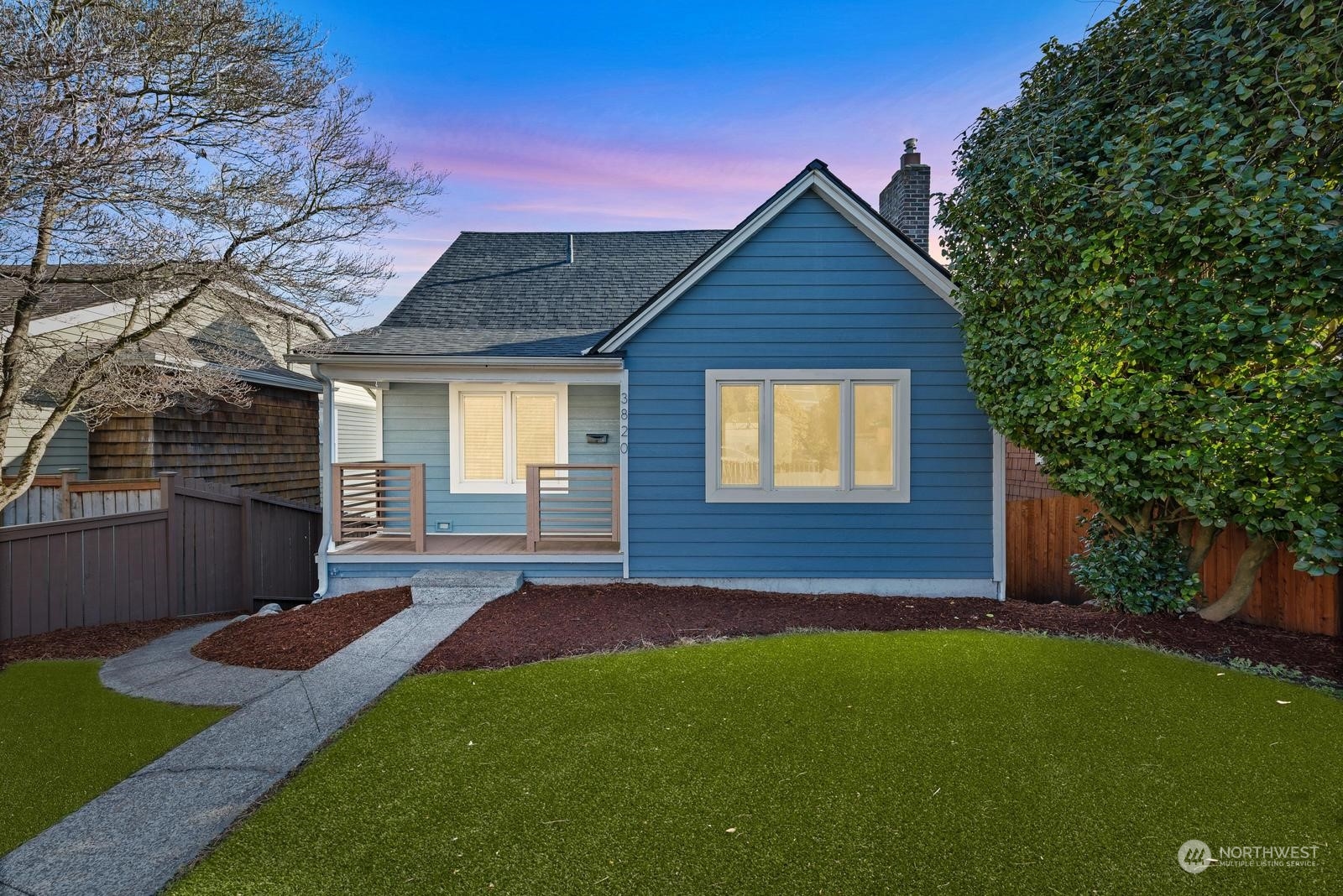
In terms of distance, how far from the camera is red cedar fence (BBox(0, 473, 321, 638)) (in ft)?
19.2

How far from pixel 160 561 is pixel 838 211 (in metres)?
8.75

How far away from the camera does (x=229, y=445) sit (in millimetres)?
10531

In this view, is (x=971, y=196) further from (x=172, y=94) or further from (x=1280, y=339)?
(x=172, y=94)

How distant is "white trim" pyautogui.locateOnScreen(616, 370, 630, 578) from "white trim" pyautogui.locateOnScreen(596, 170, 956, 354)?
20.1 inches

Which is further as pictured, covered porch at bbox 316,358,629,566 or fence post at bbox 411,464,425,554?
covered porch at bbox 316,358,629,566

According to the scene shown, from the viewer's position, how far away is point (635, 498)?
23.6 ft

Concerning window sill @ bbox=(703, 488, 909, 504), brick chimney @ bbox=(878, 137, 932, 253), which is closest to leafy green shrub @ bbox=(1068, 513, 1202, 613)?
window sill @ bbox=(703, 488, 909, 504)

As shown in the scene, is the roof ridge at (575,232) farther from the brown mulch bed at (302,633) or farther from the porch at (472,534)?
the brown mulch bed at (302,633)

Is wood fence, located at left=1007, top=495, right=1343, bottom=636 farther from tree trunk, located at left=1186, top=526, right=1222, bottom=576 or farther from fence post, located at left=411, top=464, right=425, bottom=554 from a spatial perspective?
fence post, located at left=411, top=464, right=425, bottom=554

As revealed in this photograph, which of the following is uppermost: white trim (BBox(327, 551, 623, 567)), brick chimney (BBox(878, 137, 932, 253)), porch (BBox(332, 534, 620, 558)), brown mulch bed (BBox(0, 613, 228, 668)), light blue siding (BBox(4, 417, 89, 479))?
brick chimney (BBox(878, 137, 932, 253))

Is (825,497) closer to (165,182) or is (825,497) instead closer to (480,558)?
(480,558)

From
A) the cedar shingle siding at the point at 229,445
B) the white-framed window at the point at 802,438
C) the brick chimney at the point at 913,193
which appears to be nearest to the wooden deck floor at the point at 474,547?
the white-framed window at the point at 802,438

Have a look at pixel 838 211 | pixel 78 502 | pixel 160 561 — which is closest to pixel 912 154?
pixel 838 211

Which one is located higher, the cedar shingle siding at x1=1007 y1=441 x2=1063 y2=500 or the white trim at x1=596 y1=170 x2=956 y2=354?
the white trim at x1=596 y1=170 x2=956 y2=354
